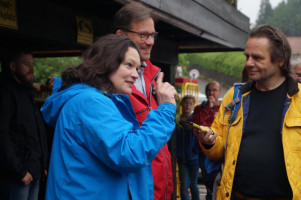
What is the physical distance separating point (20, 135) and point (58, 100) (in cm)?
213

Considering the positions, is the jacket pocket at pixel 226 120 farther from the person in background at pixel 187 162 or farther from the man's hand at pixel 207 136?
the person in background at pixel 187 162

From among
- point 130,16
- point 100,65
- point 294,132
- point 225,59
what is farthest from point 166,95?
point 225,59

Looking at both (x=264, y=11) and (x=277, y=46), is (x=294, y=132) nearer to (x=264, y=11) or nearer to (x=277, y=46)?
(x=277, y=46)

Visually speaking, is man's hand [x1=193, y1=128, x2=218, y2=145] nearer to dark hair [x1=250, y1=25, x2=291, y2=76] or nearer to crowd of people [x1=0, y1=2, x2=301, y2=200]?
crowd of people [x1=0, y1=2, x2=301, y2=200]

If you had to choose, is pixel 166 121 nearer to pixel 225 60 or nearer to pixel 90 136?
pixel 90 136

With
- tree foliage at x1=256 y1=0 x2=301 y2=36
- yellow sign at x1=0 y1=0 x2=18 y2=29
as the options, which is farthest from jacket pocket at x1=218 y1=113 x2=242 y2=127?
tree foliage at x1=256 y1=0 x2=301 y2=36

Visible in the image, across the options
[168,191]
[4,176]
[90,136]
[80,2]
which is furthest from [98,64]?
[80,2]

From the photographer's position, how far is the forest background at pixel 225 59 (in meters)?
20.7

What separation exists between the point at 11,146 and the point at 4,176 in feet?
1.10

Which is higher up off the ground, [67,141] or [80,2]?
[80,2]

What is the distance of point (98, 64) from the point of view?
6.74ft

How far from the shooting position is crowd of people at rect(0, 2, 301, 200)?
187 cm

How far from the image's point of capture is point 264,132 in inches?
109

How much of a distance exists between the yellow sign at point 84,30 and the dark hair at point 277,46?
2478mm
